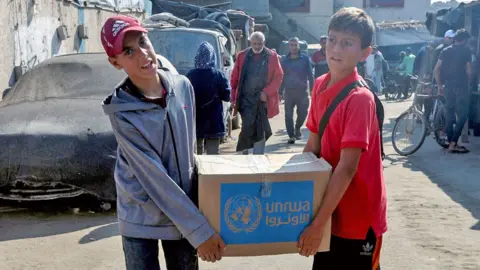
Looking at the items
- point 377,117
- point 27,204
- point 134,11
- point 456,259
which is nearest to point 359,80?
point 377,117

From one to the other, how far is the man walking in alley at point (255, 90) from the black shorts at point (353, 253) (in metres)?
5.13

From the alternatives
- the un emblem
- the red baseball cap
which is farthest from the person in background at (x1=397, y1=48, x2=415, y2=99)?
the red baseball cap

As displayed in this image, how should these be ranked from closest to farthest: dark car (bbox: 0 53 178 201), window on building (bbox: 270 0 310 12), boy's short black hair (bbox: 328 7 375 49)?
boy's short black hair (bbox: 328 7 375 49)
dark car (bbox: 0 53 178 201)
window on building (bbox: 270 0 310 12)

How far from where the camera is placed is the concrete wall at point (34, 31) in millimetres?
9711

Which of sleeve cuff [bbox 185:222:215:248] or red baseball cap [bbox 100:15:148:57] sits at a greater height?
red baseball cap [bbox 100:15:148:57]

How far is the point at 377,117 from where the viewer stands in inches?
104

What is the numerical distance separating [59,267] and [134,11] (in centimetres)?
1507

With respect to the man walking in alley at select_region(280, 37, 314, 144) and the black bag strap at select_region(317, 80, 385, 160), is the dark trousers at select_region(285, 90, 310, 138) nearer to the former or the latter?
the man walking in alley at select_region(280, 37, 314, 144)

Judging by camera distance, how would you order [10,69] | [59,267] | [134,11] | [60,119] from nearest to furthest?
[59,267] < [60,119] < [10,69] < [134,11]

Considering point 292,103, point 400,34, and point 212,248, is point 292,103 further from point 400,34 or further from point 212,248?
point 400,34

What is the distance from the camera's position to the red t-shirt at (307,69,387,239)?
2.47 metres

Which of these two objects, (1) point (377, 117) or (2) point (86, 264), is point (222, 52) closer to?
(2) point (86, 264)

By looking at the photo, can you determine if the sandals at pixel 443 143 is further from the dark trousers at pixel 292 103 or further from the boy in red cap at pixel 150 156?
the boy in red cap at pixel 150 156

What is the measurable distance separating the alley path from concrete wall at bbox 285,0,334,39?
3393 centimetres
